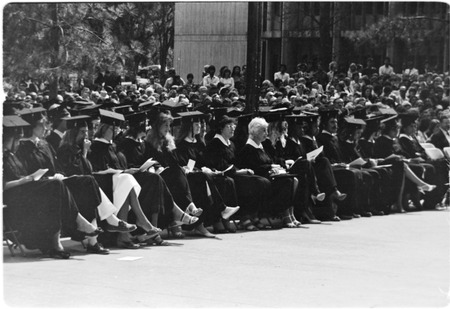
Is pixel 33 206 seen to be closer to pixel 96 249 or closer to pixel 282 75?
pixel 96 249

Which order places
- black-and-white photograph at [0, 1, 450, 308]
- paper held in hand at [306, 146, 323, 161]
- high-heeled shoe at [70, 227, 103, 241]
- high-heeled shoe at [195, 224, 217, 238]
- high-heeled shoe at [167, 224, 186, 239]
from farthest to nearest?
paper held in hand at [306, 146, 323, 161]
high-heeled shoe at [195, 224, 217, 238]
high-heeled shoe at [167, 224, 186, 239]
high-heeled shoe at [70, 227, 103, 241]
black-and-white photograph at [0, 1, 450, 308]

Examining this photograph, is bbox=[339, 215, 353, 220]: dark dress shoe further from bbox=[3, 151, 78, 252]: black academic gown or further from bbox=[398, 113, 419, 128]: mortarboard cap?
bbox=[3, 151, 78, 252]: black academic gown

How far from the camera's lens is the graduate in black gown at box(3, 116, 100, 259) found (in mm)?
10461

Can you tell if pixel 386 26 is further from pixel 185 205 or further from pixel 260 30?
pixel 185 205

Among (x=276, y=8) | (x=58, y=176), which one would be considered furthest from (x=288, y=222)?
(x=58, y=176)

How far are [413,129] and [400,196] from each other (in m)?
1.15

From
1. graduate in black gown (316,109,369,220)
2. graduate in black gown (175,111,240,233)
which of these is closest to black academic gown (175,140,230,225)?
graduate in black gown (175,111,240,233)

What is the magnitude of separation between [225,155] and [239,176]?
334mm

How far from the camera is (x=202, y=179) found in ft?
42.6

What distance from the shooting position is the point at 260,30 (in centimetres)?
1473

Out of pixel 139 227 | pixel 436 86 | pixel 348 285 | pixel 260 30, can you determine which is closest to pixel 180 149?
pixel 139 227

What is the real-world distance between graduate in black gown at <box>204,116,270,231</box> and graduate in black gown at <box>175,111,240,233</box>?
0.15 m

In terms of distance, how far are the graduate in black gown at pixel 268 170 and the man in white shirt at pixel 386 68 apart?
258 centimetres

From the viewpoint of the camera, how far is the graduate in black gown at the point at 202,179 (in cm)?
1294
